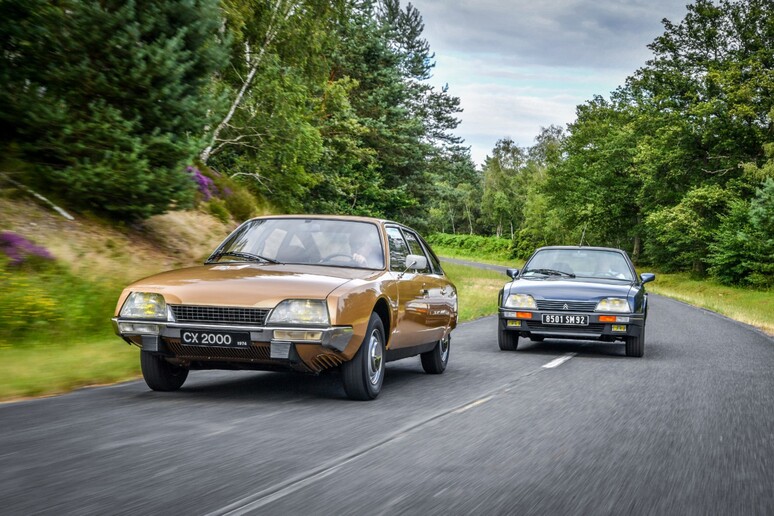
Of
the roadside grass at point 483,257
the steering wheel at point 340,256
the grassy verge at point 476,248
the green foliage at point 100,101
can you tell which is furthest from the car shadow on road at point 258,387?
the grassy verge at point 476,248

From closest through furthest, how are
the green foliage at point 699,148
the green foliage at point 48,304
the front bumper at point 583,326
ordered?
the green foliage at point 48,304
the front bumper at point 583,326
the green foliage at point 699,148

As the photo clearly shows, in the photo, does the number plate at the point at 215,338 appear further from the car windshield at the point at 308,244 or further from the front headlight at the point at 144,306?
the car windshield at the point at 308,244

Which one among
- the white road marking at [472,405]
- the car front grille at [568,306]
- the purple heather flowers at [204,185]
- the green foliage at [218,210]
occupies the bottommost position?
the white road marking at [472,405]

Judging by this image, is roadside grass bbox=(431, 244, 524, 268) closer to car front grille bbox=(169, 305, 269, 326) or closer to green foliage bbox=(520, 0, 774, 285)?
green foliage bbox=(520, 0, 774, 285)

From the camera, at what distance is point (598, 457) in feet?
16.4

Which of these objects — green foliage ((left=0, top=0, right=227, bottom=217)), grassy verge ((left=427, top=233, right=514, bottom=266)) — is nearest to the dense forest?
green foliage ((left=0, top=0, right=227, bottom=217))

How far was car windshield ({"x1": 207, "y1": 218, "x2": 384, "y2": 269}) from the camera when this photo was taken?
7.68 meters

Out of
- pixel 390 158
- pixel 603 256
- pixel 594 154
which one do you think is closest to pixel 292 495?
pixel 603 256

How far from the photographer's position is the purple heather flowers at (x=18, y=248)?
40.3 feet

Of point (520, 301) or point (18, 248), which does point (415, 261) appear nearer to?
point (520, 301)

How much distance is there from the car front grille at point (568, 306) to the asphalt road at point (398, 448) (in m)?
2.56

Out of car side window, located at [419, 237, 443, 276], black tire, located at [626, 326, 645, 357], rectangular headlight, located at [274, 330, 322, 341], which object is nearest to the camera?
rectangular headlight, located at [274, 330, 322, 341]

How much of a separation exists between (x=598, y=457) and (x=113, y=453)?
284 cm

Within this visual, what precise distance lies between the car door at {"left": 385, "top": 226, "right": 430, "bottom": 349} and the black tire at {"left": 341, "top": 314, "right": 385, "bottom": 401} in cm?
35
